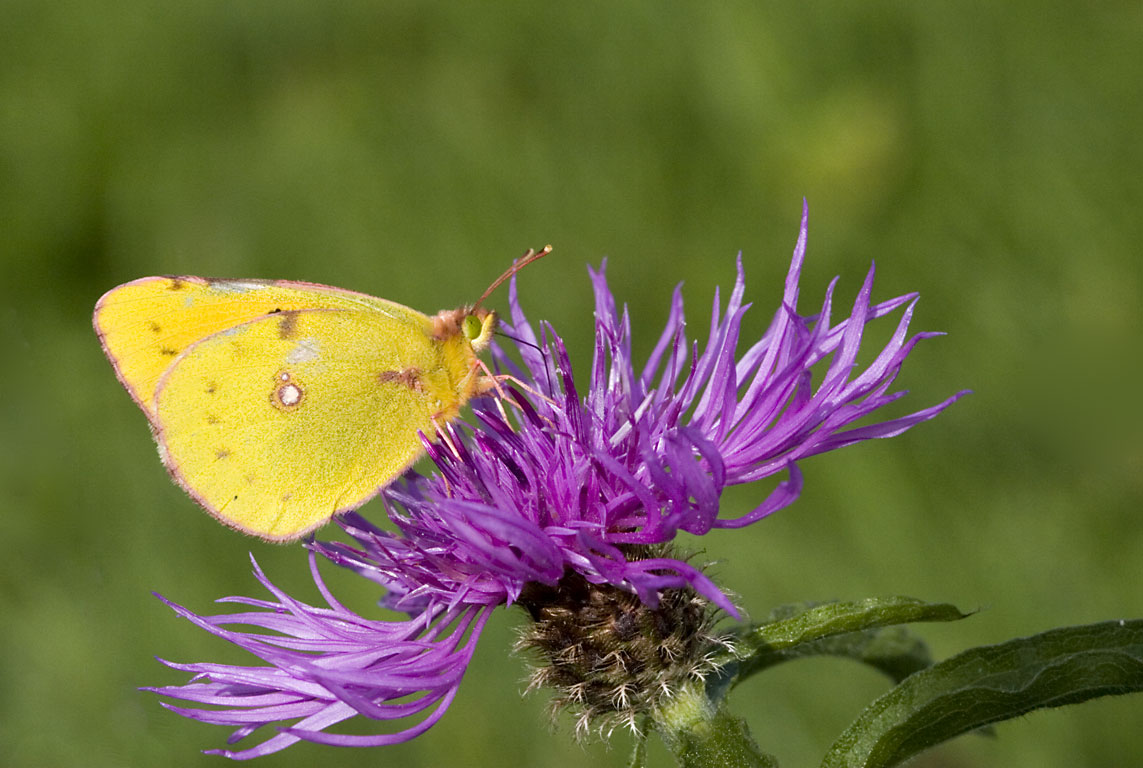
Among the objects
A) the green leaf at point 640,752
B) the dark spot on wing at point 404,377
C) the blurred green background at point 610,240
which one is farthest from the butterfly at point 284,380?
the blurred green background at point 610,240

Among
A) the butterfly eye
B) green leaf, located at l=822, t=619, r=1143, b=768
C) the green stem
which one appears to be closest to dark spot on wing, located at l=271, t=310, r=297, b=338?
the butterfly eye

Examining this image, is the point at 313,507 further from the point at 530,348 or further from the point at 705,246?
the point at 705,246

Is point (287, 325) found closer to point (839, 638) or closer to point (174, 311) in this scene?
point (174, 311)

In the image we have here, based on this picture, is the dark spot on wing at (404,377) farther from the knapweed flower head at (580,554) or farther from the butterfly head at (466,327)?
the knapweed flower head at (580,554)

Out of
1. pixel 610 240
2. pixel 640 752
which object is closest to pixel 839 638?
pixel 640 752

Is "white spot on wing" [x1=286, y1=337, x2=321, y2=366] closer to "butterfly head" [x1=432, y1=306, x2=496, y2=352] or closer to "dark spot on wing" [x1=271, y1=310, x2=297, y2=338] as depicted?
"dark spot on wing" [x1=271, y1=310, x2=297, y2=338]

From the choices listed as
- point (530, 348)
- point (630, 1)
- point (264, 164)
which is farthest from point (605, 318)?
point (264, 164)
